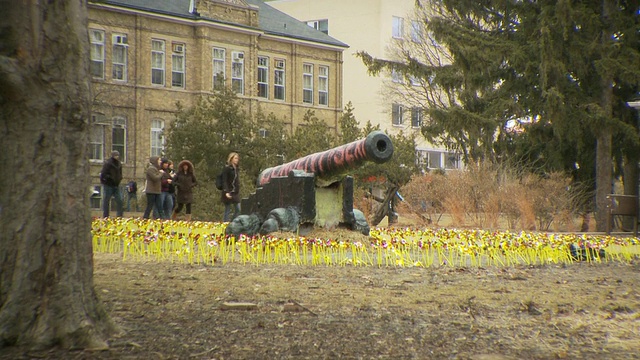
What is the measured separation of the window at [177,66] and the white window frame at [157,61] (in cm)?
52

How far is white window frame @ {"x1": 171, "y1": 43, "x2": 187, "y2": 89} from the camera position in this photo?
4059 centimetres

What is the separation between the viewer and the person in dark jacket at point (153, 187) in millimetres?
19266

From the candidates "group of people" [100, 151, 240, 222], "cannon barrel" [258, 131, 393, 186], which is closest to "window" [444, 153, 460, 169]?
"group of people" [100, 151, 240, 222]

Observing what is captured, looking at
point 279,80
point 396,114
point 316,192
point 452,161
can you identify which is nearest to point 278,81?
point 279,80

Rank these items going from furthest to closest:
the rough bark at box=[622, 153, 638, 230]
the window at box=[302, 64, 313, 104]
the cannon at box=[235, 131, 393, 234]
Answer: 1. the window at box=[302, 64, 313, 104]
2. the rough bark at box=[622, 153, 638, 230]
3. the cannon at box=[235, 131, 393, 234]

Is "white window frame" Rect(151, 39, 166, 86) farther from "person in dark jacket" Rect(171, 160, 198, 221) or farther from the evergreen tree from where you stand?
"person in dark jacket" Rect(171, 160, 198, 221)

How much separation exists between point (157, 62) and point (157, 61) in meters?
0.06

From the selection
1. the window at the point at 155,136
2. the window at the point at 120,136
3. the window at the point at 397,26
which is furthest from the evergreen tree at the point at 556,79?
the window at the point at 397,26

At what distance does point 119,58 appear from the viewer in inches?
1526

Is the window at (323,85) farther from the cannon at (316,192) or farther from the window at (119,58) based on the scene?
the cannon at (316,192)

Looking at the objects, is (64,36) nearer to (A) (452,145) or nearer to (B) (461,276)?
(B) (461,276)

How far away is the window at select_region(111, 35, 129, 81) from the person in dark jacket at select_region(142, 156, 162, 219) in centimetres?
1991

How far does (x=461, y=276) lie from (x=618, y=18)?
17.6 meters

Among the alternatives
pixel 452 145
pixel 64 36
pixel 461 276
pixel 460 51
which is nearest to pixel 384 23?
pixel 452 145
